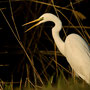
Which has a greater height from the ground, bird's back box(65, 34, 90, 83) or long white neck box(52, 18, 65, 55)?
long white neck box(52, 18, 65, 55)

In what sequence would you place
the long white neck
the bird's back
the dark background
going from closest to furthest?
the bird's back, the long white neck, the dark background

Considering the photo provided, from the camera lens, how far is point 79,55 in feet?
10.9

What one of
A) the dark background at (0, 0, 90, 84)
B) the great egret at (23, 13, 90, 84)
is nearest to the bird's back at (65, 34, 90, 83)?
the great egret at (23, 13, 90, 84)

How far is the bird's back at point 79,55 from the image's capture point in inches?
128

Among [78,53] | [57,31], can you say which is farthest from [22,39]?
[78,53]

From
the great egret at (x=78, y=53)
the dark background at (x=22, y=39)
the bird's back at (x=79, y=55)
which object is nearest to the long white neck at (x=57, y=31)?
the great egret at (x=78, y=53)

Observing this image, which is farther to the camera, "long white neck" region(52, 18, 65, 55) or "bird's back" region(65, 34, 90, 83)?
"long white neck" region(52, 18, 65, 55)

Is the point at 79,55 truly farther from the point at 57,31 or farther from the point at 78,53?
the point at 57,31

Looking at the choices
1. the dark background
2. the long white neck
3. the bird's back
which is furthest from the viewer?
the dark background

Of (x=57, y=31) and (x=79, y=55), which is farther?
(x=57, y=31)

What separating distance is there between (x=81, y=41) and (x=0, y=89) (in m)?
1.15

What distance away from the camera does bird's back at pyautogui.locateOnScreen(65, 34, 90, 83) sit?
10.6 ft

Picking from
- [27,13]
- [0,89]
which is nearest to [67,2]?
[27,13]

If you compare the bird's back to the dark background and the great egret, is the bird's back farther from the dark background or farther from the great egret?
the dark background
